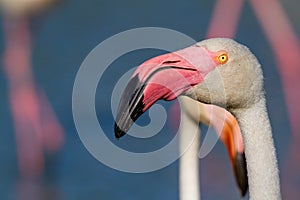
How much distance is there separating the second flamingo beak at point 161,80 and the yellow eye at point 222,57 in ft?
0.04

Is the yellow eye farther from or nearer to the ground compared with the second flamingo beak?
farther from the ground

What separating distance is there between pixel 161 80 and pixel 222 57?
18 cm

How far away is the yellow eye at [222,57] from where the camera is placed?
251 centimetres

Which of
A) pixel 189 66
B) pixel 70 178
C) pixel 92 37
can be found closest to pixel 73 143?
pixel 70 178

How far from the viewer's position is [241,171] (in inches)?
117

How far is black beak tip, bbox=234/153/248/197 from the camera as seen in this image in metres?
2.91

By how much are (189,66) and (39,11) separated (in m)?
4.18

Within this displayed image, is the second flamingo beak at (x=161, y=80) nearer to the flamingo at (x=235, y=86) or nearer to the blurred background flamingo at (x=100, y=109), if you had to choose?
the flamingo at (x=235, y=86)

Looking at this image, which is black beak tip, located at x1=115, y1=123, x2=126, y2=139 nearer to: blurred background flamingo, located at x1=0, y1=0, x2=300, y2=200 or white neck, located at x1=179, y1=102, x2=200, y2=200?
white neck, located at x1=179, y1=102, x2=200, y2=200

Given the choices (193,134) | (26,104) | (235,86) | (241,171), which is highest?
(26,104)

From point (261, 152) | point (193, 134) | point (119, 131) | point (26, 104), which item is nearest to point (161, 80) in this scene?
point (119, 131)

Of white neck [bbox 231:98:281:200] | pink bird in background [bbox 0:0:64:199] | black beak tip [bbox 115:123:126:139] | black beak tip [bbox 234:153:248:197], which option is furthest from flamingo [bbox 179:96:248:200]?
pink bird in background [bbox 0:0:64:199]

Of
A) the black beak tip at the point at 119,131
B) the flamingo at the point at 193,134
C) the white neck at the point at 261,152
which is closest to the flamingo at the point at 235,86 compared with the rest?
the white neck at the point at 261,152

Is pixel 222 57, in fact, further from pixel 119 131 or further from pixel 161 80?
pixel 119 131
